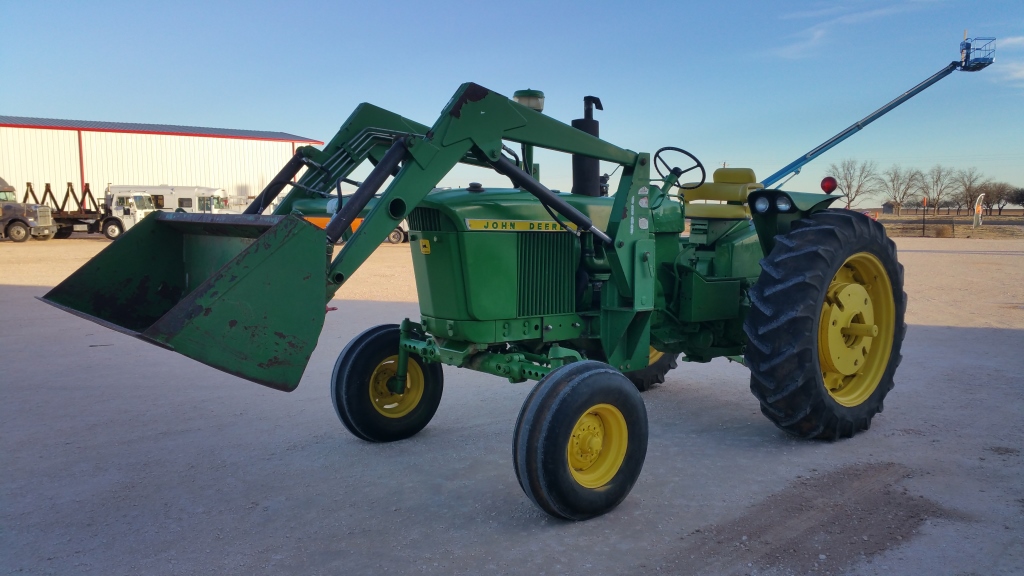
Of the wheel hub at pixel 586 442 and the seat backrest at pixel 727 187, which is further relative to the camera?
the seat backrest at pixel 727 187

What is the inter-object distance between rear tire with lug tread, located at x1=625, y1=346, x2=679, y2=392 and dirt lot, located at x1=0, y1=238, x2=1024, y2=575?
0.72ft

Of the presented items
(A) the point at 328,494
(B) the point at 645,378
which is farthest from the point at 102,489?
(B) the point at 645,378

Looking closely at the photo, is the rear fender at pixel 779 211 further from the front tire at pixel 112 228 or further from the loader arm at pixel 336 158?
the front tire at pixel 112 228

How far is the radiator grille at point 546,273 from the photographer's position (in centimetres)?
442

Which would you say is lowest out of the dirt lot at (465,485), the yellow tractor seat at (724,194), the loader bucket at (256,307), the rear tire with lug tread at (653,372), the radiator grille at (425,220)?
the dirt lot at (465,485)

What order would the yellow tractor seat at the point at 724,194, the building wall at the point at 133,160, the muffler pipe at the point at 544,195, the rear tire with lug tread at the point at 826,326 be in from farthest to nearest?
the building wall at the point at 133,160, the yellow tractor seat at the point at 724,194, the rear tire with lug tread at the point at 826,326, the muffler pipe at the point at 544,195

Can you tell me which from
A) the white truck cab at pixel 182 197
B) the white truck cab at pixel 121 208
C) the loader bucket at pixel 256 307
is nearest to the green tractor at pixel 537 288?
the loader bucket at pixel 256 307

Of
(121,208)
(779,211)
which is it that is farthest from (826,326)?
(121,208)

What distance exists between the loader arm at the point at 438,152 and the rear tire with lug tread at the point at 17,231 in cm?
2956

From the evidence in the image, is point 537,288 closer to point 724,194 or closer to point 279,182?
point 279,182

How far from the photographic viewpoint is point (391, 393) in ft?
16.2

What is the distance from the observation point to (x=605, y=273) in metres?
4.76

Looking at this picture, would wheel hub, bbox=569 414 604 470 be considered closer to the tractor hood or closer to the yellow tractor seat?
the tractor hood

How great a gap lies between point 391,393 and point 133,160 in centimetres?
4039
